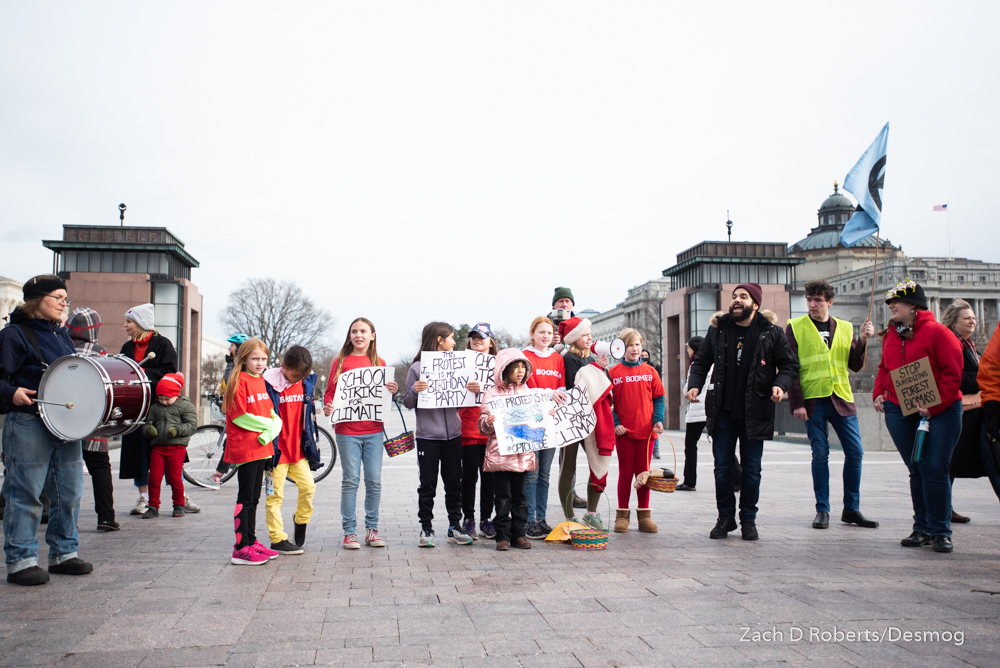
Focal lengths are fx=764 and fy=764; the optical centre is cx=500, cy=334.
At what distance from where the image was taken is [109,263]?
96.9 feet

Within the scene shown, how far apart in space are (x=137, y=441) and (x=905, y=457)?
721 centimetres

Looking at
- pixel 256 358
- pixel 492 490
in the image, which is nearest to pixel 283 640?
pixel 256 358

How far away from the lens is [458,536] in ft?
20.6

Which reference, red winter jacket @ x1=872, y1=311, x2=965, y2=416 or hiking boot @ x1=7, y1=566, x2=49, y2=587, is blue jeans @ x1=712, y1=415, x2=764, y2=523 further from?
hiking boot @ x1=7, y1=566, x2=49, y2=587

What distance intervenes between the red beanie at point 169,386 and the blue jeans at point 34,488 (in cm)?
107

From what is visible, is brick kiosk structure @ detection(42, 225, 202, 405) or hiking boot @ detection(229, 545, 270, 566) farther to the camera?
brick kiosk structure @ detection(42, 225, 202, 405)

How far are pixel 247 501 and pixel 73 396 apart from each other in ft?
4.63

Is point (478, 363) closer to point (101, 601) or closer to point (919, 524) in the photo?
point (101, 601)

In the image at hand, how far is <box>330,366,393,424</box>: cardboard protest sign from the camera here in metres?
6.17

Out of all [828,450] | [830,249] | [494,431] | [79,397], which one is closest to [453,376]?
[494,431]

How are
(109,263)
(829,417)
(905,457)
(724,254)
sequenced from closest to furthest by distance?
(905,457) < (829,417) < (109,263) < (724,254)

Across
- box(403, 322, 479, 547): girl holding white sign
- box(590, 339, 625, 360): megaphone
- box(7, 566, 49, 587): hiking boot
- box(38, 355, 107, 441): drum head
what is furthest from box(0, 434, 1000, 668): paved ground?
box(590, 339, 625, 360): megaphone

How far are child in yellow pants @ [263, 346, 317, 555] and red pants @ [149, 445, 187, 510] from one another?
94.0 inches

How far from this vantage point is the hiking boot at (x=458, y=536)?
20.5 ft
